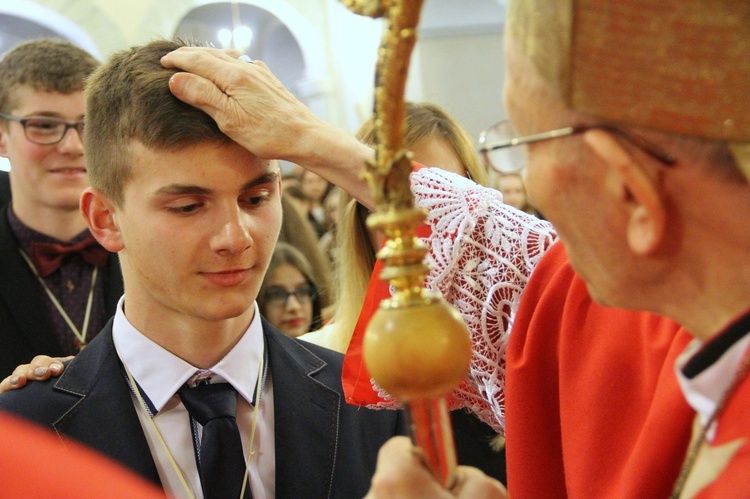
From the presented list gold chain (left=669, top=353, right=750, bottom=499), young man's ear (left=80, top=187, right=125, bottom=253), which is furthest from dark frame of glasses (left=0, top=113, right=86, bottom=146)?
gold chain (left=669, top=353, right=750, bottom=499)

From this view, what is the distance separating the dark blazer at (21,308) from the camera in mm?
3014

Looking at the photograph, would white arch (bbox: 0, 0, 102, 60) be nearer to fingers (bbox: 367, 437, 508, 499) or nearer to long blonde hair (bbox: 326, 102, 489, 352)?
long blonde hair (bbox: 326, 102, 489, 352)

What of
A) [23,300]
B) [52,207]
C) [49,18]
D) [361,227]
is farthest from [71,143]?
[49,18]

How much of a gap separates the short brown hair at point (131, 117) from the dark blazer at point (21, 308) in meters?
1.06

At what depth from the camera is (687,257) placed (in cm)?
113

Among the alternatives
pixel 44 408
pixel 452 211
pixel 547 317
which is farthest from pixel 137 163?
pixel 547 317

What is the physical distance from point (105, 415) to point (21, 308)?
1.30 meters

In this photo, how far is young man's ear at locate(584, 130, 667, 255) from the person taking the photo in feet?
3.59

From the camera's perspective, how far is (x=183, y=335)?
2096mm

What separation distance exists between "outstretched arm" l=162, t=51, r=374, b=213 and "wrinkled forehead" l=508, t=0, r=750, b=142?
0.83 m

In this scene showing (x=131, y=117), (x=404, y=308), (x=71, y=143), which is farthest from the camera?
(x=71, y=143)

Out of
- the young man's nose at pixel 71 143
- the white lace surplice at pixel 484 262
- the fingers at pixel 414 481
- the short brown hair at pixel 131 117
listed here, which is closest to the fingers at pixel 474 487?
the fingers at pixel 414 481

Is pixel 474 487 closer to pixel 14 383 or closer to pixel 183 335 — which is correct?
pixel 183 335

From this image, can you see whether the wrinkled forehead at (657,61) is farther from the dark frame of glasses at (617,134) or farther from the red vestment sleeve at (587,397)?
the red vestment sleeve at (587,397)
